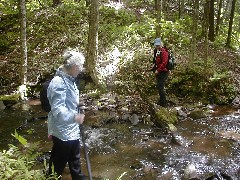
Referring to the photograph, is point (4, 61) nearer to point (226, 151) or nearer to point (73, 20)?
point (73, 20)

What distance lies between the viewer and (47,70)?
14.5m

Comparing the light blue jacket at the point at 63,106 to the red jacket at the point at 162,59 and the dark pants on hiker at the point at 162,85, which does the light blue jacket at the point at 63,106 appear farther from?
the dark pants on hiker at the point at 162,85

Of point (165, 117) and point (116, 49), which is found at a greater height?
point (116, 49)

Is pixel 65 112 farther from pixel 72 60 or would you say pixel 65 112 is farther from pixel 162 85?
pixel 162 85

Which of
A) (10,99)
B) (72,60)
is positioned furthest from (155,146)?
(10,99)

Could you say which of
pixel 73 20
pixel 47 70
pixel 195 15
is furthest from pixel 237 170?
pixel 73 20

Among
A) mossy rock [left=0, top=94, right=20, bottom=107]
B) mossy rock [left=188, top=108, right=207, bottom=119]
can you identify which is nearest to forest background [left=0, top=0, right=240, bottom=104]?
mossy rock [left=0, top=94, right=20, bottom=107]

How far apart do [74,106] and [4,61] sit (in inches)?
485

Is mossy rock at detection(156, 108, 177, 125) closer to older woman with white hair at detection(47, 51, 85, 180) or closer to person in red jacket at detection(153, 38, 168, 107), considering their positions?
person in red jacket at detection(153, 38, 168, 107)

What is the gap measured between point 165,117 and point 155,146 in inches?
66.2

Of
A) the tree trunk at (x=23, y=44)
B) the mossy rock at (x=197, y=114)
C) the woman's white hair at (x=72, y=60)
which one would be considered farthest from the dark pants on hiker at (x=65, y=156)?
the tree trunk at (x=23, y=44)

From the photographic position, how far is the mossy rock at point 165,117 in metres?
9.76

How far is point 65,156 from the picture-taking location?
472cm

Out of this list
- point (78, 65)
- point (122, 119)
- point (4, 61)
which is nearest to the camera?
A: point (78, 65)
